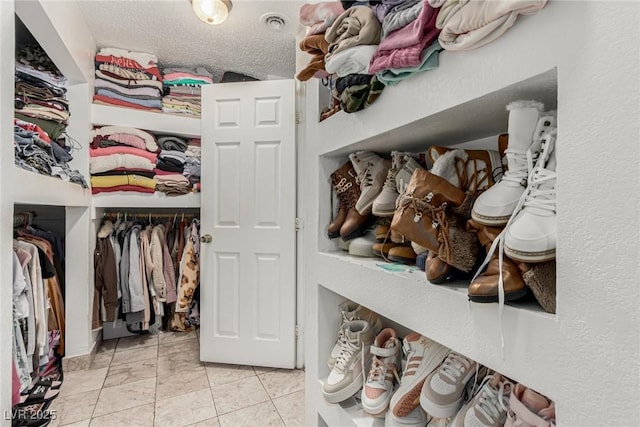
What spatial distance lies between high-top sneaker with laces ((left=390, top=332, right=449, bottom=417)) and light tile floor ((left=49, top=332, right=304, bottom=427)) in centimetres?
91

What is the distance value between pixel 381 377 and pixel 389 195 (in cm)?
53

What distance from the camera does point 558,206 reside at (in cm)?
48

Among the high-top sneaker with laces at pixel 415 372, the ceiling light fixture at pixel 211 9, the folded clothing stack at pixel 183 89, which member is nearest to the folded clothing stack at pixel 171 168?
the folded clothing stack at pixel 183 89

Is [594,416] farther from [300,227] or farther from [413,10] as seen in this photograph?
[300,227]

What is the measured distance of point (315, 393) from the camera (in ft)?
3.98

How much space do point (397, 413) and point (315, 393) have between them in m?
0.48

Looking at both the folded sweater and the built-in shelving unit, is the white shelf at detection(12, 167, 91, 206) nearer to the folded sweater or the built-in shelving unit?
the folded sweater

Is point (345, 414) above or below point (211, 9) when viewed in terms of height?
below

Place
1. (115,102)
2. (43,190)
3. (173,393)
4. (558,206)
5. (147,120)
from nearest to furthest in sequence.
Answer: (558,206)
(43,190)
(173,393)
(115,102)
(147,120)

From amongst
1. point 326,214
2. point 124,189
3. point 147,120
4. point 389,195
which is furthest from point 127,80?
point 389,195

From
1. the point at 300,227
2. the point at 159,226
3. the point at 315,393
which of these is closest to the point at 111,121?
the point at 159,226

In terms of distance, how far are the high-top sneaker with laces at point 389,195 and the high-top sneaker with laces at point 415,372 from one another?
14.3 inches

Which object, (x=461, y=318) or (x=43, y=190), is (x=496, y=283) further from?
(x=43, y=190)

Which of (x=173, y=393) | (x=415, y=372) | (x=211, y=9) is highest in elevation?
(x=211, y=9)
